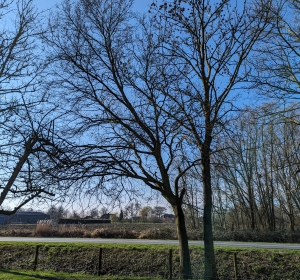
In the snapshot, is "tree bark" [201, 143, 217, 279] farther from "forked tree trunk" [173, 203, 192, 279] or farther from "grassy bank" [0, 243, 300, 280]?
"grassy bank" [0, 243, 300, 280]

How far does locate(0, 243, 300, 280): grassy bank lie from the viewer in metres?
14.0

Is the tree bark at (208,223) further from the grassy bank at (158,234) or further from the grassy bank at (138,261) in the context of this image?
the grassy bank at (158,234)

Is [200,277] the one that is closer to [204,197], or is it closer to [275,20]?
[204,197]

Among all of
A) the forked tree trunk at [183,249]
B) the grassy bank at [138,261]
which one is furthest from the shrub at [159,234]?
the forked tree trunk at [183,249]

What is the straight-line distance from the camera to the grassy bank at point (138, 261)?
1405cm

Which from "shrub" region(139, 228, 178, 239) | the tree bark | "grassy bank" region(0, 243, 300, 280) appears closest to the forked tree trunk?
the tree bark

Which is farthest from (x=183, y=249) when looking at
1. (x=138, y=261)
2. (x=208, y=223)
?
(x=138, y=261)

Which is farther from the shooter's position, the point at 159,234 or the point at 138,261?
the point at 159,234

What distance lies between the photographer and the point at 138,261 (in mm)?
15852

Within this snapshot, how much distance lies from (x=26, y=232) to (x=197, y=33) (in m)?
29.1

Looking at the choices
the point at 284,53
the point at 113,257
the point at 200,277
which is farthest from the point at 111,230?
the point at 284,53

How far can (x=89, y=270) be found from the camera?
15023 mm

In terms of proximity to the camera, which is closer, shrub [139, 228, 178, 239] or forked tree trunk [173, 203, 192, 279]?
forked tree trunk [173, 203, 192, 279]

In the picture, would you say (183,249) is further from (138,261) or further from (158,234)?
(158,234)
